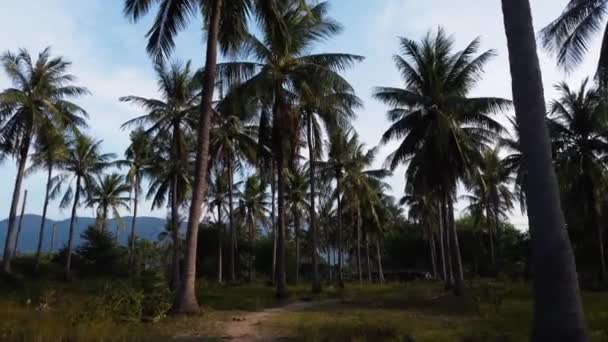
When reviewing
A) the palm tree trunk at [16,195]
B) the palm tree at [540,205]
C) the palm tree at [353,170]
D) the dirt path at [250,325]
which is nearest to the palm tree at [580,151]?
the palm tree at [353,170]

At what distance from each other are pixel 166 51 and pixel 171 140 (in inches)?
486

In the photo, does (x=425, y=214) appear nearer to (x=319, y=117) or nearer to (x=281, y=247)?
(x=319, y=117)

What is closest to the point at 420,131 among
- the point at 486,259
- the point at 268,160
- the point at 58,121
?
the point at 268,160

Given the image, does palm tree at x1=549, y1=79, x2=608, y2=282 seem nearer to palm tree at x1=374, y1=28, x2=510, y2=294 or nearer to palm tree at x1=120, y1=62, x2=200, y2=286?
palm tree at x1=374, y1=28, x2=510, y2=294

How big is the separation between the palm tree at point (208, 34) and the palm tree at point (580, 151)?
62.3ft

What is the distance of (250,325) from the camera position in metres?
12.2

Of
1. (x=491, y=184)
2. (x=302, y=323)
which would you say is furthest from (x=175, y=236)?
(x=491, y=184)

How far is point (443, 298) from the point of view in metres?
20.2

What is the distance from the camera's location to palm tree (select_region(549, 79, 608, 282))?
26938 millimetres

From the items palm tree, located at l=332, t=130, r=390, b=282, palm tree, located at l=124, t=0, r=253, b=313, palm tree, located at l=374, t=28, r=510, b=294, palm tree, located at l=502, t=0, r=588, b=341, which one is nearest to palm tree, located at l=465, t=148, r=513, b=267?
palm tree, located at l=374, t=28, r=510, b=294

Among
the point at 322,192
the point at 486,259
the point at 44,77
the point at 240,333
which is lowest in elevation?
the point at 240,333

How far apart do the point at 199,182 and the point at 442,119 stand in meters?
12.1

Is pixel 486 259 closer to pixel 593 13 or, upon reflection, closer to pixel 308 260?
pixel 308 260

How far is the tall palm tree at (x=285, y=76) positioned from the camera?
20.7m
